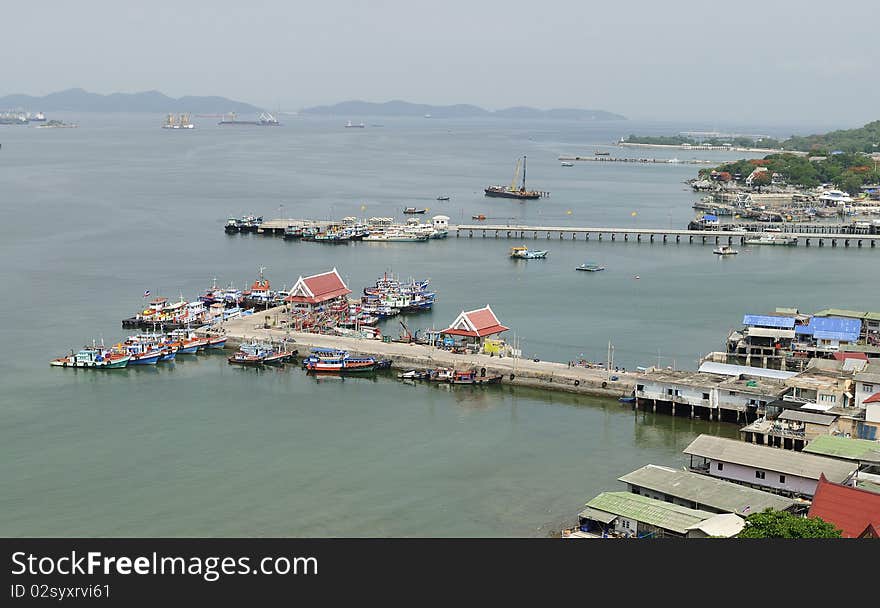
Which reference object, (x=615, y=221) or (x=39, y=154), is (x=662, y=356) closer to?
(x=615, y=221)

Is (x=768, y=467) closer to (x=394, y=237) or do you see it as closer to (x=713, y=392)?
(x=713, y=392)

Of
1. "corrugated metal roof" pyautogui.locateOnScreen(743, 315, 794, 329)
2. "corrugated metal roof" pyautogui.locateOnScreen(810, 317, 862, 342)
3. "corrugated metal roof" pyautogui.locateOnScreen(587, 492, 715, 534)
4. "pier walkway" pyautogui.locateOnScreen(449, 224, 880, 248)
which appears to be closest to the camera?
"corrugated metal roof" pyautogui.locateOnScreen(587, 492, 715, 534)

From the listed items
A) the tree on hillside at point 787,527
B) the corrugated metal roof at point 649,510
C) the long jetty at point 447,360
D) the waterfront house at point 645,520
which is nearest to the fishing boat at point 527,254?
the long jetty at point 447,360

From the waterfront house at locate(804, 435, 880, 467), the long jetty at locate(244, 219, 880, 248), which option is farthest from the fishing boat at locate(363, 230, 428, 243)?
the waterfront house at locate(804, 435, 880, 467)

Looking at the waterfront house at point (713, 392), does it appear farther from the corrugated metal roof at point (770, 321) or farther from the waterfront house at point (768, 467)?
the corrugated metal roof at point (770, 321)

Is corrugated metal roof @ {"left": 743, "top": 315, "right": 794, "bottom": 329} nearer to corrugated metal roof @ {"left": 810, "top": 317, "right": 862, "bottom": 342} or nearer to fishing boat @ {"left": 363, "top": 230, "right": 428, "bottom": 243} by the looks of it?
corrugated metal roof @ {"left": 810, "top": 317, "right": 862, "bottom": 342}

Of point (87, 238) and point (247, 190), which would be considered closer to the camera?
point (87, 238)
